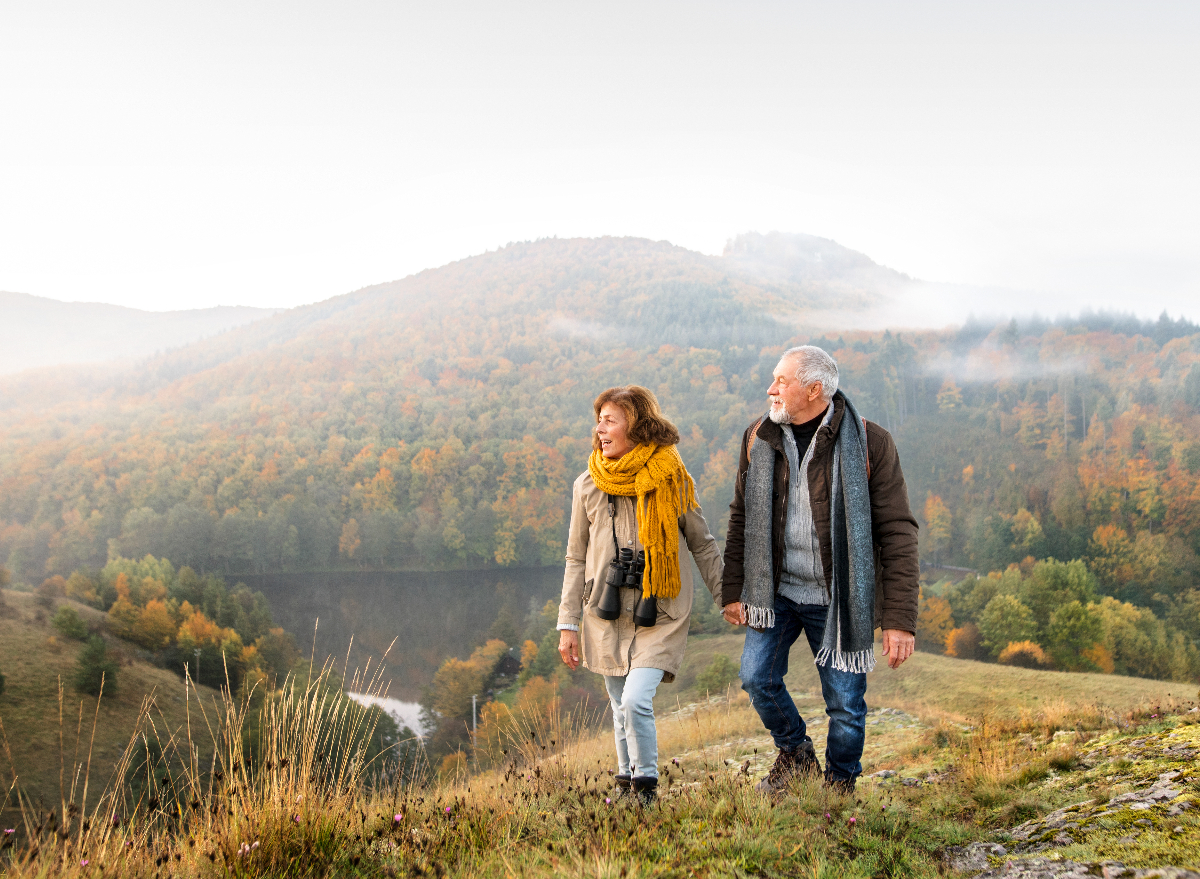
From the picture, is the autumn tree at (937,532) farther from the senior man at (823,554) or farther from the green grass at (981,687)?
the senior man at (823,554)

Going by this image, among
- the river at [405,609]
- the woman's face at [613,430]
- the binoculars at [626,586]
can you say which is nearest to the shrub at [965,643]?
the river at [405,609]

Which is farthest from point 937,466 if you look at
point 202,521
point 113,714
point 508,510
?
point 202,521

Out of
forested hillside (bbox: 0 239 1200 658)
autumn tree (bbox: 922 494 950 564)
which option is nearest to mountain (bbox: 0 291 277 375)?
forested hillside (bbox: 0 239 1200 658)

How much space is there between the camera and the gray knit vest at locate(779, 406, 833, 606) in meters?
3.16

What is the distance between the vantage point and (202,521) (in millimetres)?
76812

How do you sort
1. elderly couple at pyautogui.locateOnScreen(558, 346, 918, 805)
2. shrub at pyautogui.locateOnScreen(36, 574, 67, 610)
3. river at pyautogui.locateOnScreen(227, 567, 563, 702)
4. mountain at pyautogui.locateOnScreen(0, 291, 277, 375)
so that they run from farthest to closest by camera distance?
1. mountain at pyautogui.locateOnScreen(0, 291, 277, 375)
2. river at pyautogui.locateOnScreen(227, 567, 563, 702)
3. shrub at pyautogui.locateOnScreen(36, 574, 67, 610)
4. elderly couple at pyautogui.locateOnScreen(558, 346, 918, 805)

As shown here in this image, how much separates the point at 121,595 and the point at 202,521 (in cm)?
2390

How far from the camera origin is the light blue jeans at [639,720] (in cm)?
311

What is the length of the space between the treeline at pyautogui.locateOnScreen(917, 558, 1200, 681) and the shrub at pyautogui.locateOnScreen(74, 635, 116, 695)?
5391 cm

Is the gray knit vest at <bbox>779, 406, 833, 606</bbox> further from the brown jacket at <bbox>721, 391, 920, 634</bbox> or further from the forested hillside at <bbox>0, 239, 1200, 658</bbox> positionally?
the forested hillside at <bbox>0, 239, 1200, 658</bbox>

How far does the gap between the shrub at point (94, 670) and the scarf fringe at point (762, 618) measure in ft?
149

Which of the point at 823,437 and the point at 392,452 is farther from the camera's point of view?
the point at 392,452

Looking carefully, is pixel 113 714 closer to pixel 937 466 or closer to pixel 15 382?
pixel 937 466

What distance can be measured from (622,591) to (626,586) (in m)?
0.08
